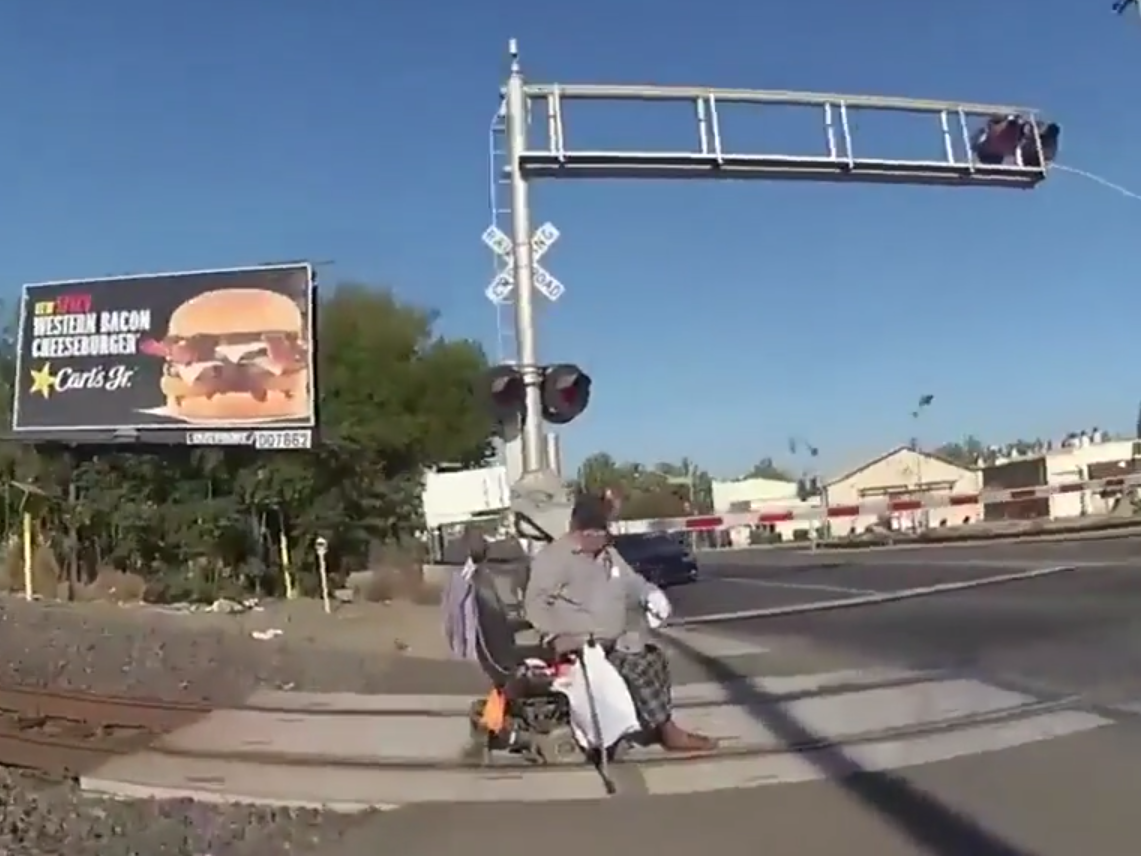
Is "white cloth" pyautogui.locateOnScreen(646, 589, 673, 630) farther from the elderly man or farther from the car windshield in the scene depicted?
the car windshield

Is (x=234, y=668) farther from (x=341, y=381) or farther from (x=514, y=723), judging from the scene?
(x=341, y=381)

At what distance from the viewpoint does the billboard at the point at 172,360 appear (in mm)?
29578

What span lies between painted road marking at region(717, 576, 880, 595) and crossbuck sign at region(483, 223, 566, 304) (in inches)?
534

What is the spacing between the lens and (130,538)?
28422 mm

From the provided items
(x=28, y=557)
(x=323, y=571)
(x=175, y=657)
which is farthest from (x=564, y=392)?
(x=28, y=557)

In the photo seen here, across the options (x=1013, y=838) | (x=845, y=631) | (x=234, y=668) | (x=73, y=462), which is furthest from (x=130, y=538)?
(x=1013, y=838)

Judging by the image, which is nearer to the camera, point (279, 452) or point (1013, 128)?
point (1013, 128)

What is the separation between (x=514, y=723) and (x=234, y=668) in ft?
23.2

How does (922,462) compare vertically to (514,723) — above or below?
above

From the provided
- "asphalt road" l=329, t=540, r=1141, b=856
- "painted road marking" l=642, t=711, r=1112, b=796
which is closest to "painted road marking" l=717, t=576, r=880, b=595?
"asphalt road" l=329, t=540, r=1141, b=856

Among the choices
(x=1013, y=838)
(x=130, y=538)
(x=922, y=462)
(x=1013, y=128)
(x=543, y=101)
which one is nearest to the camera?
(x=1013, y=838)

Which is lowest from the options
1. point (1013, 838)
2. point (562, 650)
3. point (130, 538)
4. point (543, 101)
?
point (1013, 838)

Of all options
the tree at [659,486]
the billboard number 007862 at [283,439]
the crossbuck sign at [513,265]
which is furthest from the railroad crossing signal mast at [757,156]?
the tree at [659,486]

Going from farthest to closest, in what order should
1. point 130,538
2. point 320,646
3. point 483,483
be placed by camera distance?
point 130,538 < point 483,483 < point 320,646
